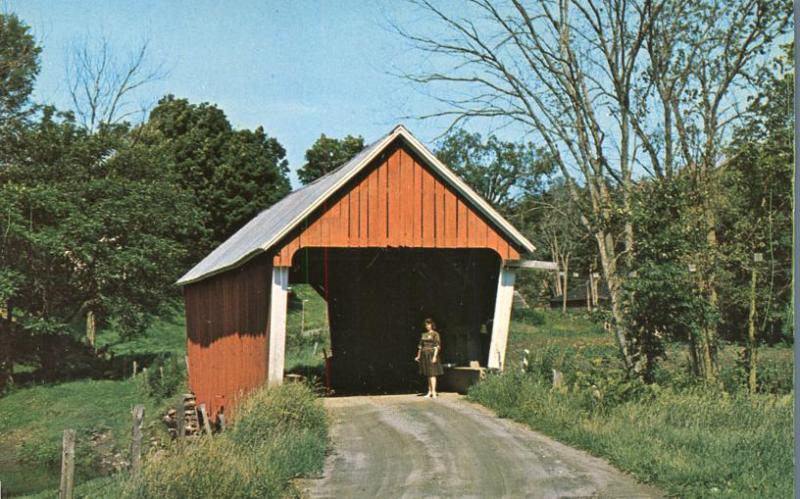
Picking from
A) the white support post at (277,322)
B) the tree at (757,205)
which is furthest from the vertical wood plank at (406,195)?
the tree at (757,205)

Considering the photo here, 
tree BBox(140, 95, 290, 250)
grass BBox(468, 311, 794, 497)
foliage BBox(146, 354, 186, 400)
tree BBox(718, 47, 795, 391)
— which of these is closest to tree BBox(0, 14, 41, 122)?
grass BBox(468, 311, 794, 497)

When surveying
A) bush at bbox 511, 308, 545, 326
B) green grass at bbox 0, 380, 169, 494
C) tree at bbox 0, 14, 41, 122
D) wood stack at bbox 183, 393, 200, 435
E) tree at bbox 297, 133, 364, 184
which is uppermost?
tree at bbox 297, 133, 364, 184

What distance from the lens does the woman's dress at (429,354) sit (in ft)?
58.5

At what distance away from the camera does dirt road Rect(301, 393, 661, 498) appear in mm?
9578

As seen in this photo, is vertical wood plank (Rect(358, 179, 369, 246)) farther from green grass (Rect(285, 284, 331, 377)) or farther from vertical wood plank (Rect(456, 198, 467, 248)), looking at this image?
green grass (Rect(285, 284, 331, 377))

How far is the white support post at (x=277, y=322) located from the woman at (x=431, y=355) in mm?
3102

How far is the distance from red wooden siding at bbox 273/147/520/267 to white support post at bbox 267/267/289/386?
740mm

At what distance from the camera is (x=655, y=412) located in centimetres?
1270

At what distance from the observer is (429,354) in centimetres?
1788

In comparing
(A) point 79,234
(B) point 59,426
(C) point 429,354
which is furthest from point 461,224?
(A) point 79,234

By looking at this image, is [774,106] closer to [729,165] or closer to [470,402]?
[729,165]

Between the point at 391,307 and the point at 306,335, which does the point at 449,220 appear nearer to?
the point at 391,307

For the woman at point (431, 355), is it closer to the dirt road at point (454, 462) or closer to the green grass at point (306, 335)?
the dirt road at point (454, 462)

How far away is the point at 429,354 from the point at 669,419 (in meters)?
6.32
